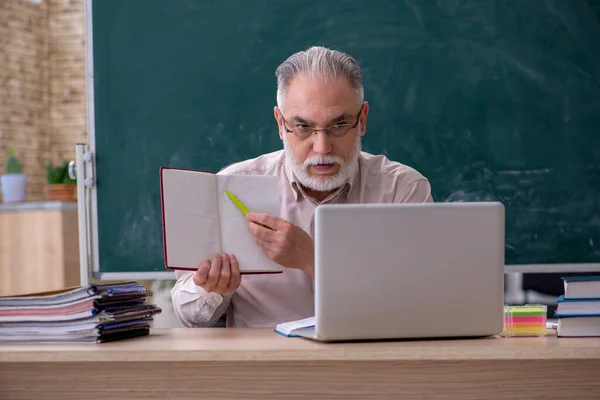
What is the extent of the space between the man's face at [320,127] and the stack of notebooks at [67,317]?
73 centimetres

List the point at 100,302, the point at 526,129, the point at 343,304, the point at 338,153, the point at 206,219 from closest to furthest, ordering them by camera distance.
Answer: the point at 343,304 → the point at 100,302 → the point at 206,219 → the point at 338,153 → the point at 526,129

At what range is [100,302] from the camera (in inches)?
54.8

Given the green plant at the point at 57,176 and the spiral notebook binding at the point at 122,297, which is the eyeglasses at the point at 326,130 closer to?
the spiral notebook binding at the point at 122,297

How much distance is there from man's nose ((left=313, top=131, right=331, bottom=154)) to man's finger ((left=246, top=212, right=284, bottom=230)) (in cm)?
40

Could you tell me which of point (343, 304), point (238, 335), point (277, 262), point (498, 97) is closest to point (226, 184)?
point (277, 262)

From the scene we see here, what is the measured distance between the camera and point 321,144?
1.96 m

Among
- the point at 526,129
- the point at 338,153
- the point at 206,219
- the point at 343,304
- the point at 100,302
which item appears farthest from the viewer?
the point at 526,129

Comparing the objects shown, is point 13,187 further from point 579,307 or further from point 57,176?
point 579,307

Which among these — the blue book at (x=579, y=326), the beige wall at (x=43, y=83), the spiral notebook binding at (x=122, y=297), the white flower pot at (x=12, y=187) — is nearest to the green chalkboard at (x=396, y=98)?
the spiral notebook binding at (x=122, y=297)

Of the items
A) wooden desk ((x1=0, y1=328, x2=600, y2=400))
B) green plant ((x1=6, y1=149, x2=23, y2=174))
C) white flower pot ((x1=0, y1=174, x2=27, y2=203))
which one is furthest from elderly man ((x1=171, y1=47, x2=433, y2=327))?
green plant ((x1=6, y1=149, x2=23, y2=174))

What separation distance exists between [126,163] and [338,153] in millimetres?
1199

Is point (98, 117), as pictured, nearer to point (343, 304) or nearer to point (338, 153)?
point (338, 153)

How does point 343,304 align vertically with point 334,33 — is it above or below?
below

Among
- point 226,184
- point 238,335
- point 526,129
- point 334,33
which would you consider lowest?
point 238,335
